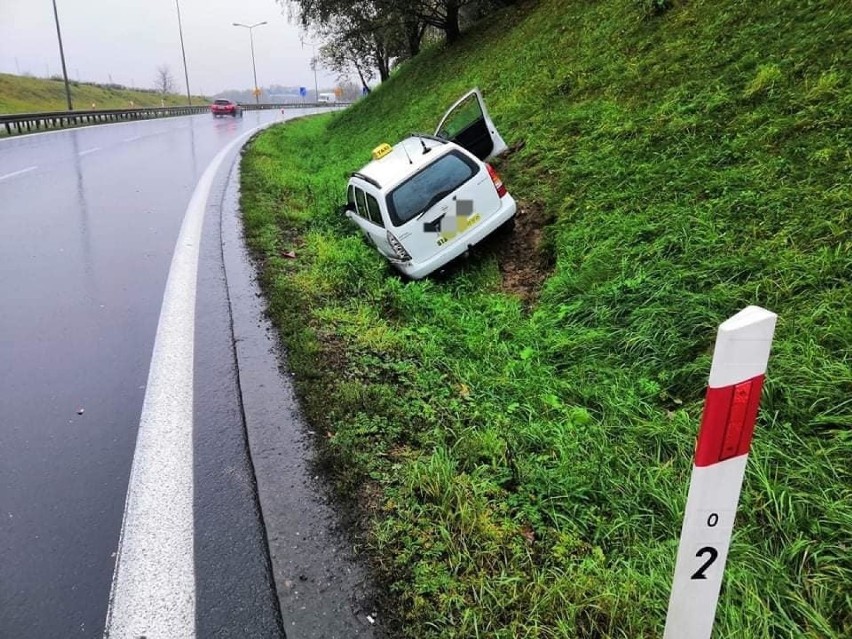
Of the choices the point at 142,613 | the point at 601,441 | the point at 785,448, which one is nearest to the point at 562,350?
the point at 601,441

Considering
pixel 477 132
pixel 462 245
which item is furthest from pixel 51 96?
pixel 462 245

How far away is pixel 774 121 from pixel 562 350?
10.7ft

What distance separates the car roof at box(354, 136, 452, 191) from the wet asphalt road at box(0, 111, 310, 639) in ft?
7.05

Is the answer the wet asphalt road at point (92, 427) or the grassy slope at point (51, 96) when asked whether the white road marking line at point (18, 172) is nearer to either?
the wet asphalt road at point (92, 427)

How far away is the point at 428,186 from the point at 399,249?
2.79ft

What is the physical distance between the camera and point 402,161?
711 cm

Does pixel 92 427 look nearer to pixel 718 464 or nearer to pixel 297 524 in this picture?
pixel 297 524

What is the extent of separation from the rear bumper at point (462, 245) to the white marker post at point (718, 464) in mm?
4950

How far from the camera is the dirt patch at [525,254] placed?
19.6 ft

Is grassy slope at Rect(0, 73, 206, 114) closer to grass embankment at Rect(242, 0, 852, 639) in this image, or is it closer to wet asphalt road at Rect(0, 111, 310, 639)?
wet asphalt road at Rect(0, 111, 310, 639)

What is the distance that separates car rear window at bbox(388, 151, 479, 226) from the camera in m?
6.51

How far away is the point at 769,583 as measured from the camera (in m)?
2.24

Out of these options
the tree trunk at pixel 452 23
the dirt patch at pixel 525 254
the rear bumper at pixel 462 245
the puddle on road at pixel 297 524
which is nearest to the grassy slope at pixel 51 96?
the tree trunk at pixel 452 23

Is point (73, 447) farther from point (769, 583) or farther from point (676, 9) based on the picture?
point (676, 9)
